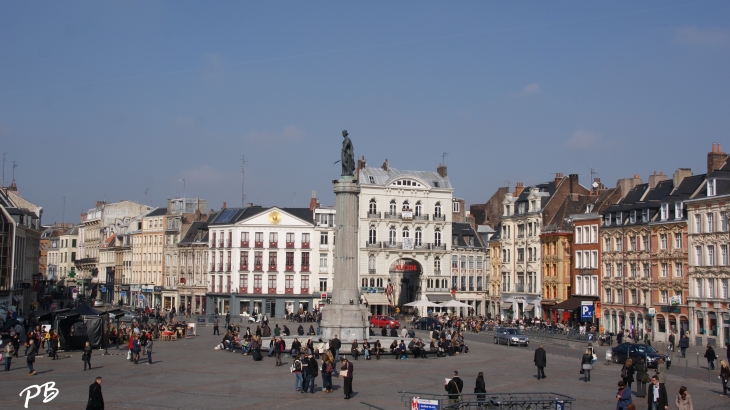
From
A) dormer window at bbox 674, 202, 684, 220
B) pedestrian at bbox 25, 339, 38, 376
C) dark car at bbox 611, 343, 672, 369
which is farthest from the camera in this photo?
dormer window at bbox 674, 202, 684, 220

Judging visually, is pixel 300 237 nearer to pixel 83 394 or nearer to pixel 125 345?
pixel 125 345

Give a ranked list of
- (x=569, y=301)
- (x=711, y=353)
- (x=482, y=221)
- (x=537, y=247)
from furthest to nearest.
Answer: (x=482, y=221), (x=537, y=247), (x=569, y=301), (x=711, y=353)

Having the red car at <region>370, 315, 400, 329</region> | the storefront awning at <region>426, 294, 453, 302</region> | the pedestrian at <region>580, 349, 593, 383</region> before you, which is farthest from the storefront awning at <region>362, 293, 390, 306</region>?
the pedestrian at <region>580, 349, 593, 383</region>

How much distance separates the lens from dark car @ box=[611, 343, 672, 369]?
4047 cm

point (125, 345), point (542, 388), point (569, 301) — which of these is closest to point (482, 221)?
point (569, 301)

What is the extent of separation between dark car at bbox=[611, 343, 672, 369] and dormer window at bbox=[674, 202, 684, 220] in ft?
69.5

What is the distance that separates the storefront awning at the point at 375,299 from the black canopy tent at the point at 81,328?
1739 inches

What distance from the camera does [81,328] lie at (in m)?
45.6

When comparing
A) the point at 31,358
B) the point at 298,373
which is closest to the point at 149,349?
the point at 31,358

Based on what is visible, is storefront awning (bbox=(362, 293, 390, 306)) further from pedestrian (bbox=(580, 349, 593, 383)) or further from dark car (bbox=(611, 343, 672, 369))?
pedestrian (bbox=(580, 349, 593, 383))

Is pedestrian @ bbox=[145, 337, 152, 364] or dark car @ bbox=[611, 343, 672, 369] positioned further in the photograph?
dark car @ bbox=[611, 343, 672, 369]

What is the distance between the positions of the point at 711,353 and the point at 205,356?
2427 cm

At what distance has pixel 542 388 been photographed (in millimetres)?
31844

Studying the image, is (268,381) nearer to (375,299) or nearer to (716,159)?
(716,159)
